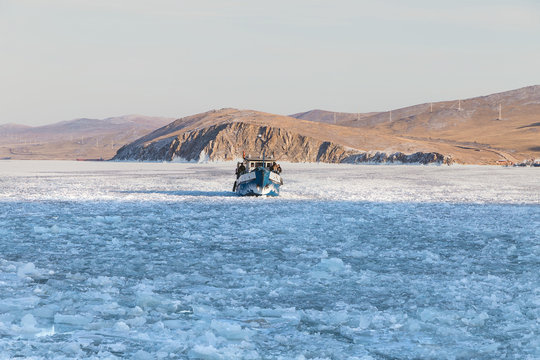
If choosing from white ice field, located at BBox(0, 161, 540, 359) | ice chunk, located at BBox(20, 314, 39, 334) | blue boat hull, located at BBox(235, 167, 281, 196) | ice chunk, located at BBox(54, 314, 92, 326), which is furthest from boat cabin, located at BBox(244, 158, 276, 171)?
ice chunk, located at BBox(20, 314, 39, 334)

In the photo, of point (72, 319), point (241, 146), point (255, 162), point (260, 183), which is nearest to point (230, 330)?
point (72, 319)

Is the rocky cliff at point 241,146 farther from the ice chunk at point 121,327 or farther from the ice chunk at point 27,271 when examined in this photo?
the ice chunk at point 121,327

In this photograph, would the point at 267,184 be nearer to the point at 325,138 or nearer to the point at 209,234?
the point at 209,234

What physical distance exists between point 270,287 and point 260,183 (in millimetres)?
26443

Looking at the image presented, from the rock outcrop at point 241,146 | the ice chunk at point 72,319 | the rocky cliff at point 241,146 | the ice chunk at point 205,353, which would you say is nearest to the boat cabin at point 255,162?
the ice chunk at point 72,319

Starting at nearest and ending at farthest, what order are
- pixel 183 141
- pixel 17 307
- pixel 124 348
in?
pixel 124 348 → pixel 17 307 → pixel 183 141

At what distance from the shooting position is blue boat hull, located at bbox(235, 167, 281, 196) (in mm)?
39062

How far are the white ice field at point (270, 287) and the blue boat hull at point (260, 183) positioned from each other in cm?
1346

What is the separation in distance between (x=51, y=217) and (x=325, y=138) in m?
168

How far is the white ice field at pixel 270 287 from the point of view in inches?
359

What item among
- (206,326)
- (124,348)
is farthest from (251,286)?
(124,348)

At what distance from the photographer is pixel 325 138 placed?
627 ft

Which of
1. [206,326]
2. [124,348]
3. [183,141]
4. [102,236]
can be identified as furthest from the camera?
[183,141]

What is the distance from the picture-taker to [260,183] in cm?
3909
